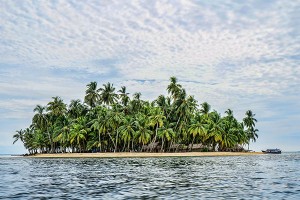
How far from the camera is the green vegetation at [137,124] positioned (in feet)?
336

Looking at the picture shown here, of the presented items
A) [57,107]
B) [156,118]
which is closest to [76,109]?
[57,107]

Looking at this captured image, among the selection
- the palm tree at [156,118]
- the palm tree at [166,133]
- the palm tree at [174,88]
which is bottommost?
the palm tree at [166,133]

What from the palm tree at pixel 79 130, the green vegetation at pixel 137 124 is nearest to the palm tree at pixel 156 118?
the green vegetation at pixel 137 124

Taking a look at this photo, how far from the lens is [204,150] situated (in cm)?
11325

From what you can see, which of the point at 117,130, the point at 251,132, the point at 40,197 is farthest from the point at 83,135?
the point at 40,197

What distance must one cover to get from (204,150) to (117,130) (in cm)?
2986

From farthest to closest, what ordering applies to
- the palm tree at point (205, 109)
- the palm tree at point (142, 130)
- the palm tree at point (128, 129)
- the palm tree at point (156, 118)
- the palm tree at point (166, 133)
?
the palm tree at point (205, 109), the palm tree at point (166, 133), the palm tree at point (142, 130), the palm tree at point (128, 129), the palm tree at point (156, 118)

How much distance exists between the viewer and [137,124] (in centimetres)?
10019

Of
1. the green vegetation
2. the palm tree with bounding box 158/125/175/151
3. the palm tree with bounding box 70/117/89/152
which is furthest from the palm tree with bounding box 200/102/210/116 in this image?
the palm tree with bounding box 70/117/89/152

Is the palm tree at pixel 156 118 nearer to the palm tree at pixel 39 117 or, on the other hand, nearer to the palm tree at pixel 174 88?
the palm tree at pixel 174 88

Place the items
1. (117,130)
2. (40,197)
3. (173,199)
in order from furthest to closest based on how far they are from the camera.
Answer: (117,130) → (40,197) → (173,199)

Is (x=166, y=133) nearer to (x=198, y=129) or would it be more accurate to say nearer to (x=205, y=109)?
(x=198, y=129)

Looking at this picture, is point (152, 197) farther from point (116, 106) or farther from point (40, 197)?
point (116, 106)

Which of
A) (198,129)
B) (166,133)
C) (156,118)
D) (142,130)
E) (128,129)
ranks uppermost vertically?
(156,118)
